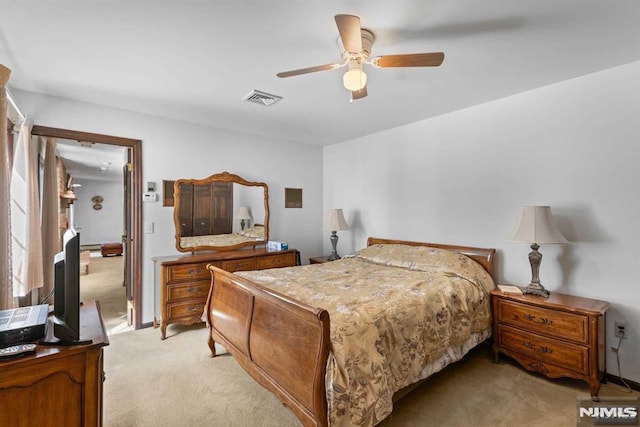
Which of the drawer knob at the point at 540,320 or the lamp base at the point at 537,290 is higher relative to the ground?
the lamp base at the point at 537,290

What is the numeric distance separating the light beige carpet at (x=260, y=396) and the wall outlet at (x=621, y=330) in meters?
0.40

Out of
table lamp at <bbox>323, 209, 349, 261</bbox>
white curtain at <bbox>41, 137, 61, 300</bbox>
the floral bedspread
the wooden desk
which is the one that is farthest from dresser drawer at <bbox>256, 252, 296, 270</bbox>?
white curtain at <bbox>41, 137, 61, 300</bbox>

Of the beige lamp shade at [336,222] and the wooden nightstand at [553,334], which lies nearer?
the wooden nightstand at [553,334]

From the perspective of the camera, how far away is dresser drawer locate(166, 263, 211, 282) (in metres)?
3.21

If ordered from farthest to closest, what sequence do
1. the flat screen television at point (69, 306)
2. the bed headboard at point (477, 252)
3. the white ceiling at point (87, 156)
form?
the white ceiling at point (87, 156)
the bed headboard at point (477, 252)
the flat screen television at point (69, 306)

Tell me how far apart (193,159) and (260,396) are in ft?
9.51

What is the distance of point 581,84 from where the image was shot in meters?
2.55

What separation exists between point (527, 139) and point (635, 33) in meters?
1.05

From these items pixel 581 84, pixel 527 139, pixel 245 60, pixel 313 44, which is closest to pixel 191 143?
pixel 245 60

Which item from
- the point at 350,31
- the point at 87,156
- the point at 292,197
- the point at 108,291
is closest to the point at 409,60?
the point at 350,31

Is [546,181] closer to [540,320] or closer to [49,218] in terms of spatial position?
[540,320]

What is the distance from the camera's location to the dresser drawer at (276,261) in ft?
12.7

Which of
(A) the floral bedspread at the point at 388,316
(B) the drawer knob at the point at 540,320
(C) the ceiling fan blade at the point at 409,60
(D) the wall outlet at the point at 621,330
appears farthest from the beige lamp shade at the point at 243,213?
(D) the wall outlet at the point at 621,330

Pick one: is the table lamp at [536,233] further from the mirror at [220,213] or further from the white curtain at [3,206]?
the white curtain at [3,206]
